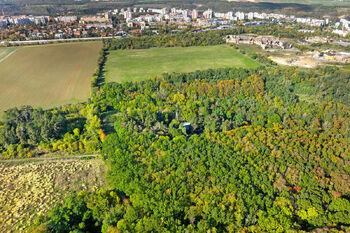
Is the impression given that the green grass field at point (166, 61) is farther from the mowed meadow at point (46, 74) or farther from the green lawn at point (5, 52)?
the green lawn at point (5, 52)

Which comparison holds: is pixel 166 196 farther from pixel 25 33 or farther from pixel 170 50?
pixel 25 33

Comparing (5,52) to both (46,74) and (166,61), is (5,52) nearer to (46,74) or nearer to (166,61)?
(46,74)

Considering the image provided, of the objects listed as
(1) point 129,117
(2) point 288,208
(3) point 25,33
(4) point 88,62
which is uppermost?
(3) point 25,33

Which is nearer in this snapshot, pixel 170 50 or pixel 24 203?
pixel 24 203

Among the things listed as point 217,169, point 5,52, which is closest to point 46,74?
point 5,52

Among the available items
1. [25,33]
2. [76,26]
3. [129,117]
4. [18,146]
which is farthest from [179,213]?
[76,26]

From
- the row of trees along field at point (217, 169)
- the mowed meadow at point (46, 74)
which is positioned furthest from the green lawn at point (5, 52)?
the row of trees along field at point (217, 169)
